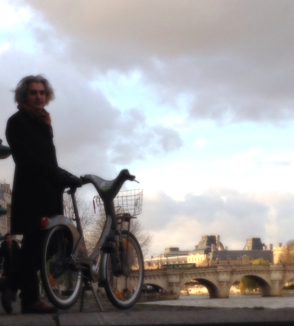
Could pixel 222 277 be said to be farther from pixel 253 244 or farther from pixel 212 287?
pixel 253 244

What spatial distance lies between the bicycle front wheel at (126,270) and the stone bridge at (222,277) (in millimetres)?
58178

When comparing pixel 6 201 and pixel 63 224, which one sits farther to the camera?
pixel 6 201

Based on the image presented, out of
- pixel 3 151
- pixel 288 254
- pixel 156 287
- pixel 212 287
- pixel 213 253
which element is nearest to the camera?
pixel 3 151

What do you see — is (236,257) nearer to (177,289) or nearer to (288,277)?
(288,277)

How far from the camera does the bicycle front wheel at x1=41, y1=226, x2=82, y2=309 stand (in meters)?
3.70

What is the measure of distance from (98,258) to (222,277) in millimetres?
64804

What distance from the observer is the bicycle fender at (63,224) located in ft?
12.5

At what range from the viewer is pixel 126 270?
443cm

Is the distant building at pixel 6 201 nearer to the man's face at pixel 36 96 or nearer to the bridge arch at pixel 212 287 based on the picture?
the bridge arch at pixel 212 287

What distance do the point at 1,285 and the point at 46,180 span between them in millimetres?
611

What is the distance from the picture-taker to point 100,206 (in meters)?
4.39

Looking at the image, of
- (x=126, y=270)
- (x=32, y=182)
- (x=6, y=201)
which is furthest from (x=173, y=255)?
(x=32, y=182)

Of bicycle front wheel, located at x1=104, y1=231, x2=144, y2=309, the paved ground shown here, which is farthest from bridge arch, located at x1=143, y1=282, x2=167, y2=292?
the paved ground

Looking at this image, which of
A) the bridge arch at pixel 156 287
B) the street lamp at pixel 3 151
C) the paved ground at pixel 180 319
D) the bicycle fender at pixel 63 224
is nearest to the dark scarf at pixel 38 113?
the bicycle fender at pixel 63 224
